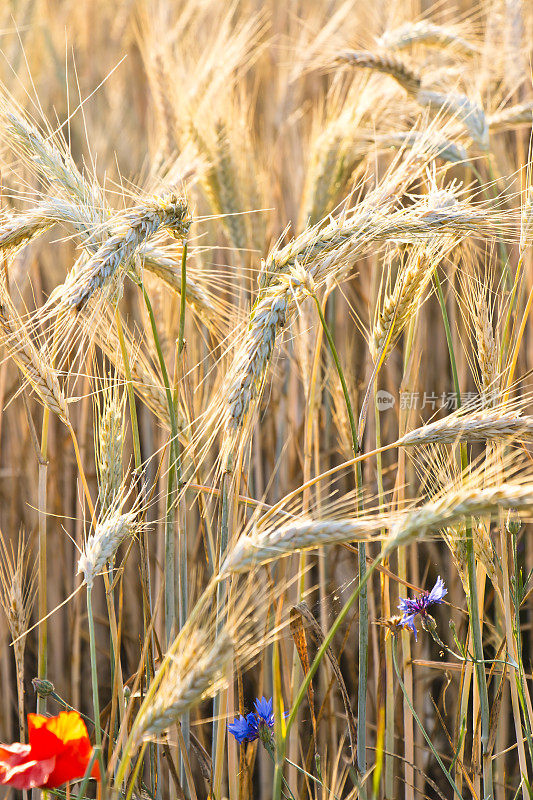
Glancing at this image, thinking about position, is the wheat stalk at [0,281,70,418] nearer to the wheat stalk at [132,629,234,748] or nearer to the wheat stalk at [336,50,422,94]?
the wheat stalk at [132,629,234,748]

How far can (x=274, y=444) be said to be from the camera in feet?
5.06

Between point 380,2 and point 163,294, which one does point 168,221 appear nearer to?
point 163,294

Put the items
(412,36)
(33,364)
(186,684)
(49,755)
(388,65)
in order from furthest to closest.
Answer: (412,36) → (388,65) → (33,364) → (49,755) → (186,684)

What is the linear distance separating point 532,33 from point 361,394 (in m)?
0.97

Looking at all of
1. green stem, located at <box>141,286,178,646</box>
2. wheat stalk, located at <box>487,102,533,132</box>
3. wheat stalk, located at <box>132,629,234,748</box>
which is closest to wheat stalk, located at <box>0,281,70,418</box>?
green stem, located at <box>141,286,178,646</box>

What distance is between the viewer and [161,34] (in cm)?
175

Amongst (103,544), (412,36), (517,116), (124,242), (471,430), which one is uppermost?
(412,36)

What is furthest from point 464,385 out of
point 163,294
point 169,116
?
point 169,116

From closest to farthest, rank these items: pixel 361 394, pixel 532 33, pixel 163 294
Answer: pixel 163 294
pixel 361 394
pixel 532 33

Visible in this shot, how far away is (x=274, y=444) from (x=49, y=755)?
90 centimetres

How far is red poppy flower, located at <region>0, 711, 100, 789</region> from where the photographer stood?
684 mm

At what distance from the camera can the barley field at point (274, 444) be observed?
2.37ft

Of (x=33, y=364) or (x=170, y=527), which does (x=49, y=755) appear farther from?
(x=33, y=364)

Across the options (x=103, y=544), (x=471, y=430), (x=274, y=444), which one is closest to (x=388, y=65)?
(x=274, y=444)
